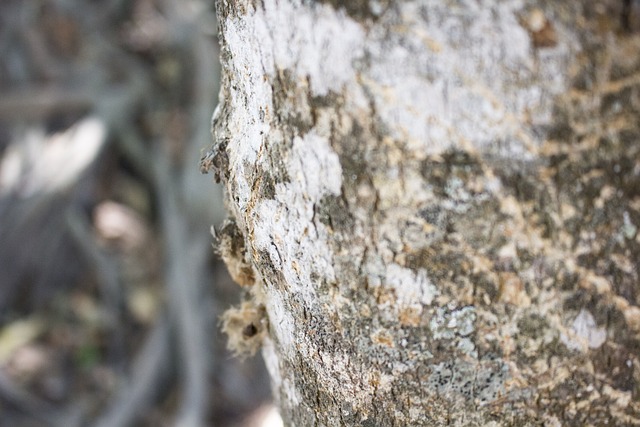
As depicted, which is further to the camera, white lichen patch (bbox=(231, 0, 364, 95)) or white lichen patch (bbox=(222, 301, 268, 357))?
white lichen patch (bbox=(222, 301, 268, 357))

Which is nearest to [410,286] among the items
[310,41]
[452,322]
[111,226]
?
[452,322]

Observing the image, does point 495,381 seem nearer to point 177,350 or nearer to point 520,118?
point 520,118

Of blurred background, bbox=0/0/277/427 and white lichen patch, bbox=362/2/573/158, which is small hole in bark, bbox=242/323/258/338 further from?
blurred background, bbox=0/0/277/427

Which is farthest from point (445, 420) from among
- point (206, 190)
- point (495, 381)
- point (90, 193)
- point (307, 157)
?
point (90, 193)

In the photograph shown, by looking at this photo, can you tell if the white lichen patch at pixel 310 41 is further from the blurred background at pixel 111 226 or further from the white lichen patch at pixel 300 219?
the blurred background at pixel 111 226

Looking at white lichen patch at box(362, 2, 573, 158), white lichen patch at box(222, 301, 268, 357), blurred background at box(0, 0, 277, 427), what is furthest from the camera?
blurred background at box(0, 0, 277, 427)

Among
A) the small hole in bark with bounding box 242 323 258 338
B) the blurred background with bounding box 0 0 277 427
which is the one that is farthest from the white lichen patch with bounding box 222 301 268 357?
the blurred background with bounding box 0 0 277 427
